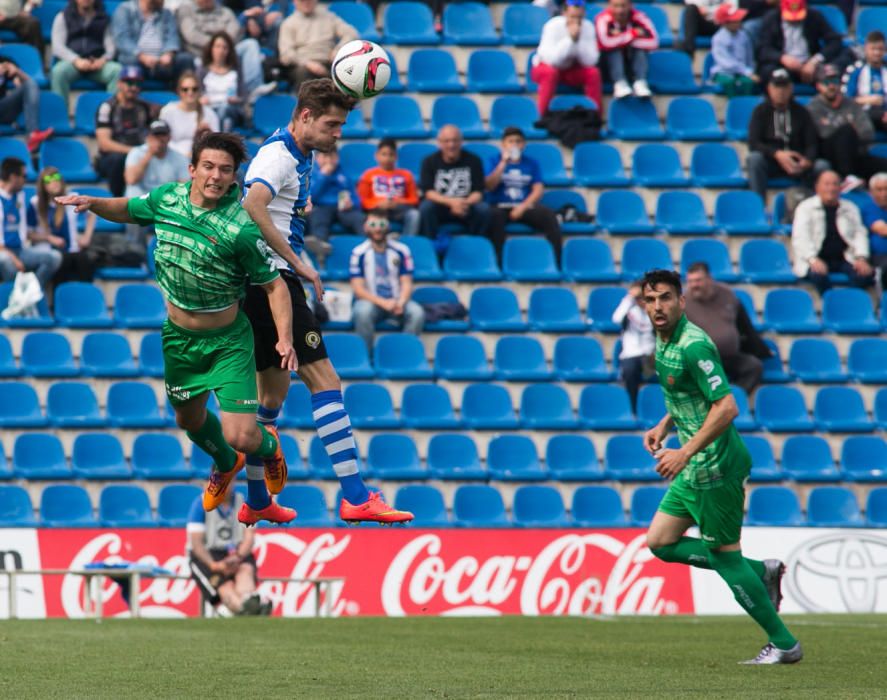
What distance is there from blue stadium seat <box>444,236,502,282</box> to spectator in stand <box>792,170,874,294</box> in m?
3.52

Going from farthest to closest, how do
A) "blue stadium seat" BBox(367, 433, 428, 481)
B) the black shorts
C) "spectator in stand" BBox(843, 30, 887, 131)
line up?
"spectator in stand" BBox(843, 30, 887, 131), "blue stadium seat" BBox(367, 433, 428, 481), the black shorts

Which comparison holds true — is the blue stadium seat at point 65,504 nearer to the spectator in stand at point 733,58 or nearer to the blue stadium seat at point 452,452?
the blue stadium seat at point 452,452

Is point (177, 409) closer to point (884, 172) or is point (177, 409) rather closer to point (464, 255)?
point (464, 255)

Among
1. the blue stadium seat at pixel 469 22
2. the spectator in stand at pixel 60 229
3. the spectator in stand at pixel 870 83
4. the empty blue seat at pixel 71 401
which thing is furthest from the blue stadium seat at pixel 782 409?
the spectator in stand at pixel 60 229

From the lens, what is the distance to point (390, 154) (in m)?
17.2

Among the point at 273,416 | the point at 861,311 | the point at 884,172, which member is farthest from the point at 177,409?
the point at 884,172

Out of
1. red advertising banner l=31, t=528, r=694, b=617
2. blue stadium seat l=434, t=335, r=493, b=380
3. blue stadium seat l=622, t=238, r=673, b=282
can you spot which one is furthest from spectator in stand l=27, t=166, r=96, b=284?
blue stadium seat l=622, t=238, r=673, b=282

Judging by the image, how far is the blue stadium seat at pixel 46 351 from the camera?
16484mm

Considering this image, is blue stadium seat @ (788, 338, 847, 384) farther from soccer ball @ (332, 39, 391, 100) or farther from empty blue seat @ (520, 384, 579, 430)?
soccer ball @ (332, 39, 391, 100)

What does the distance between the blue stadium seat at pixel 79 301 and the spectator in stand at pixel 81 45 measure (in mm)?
2887

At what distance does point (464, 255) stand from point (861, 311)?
4605mm

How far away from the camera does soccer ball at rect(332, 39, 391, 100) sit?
870 centimetres

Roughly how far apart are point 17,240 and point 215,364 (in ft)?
28.2

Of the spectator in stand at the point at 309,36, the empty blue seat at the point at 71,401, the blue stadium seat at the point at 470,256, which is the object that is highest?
the spectator in stand at the point at 309,36
